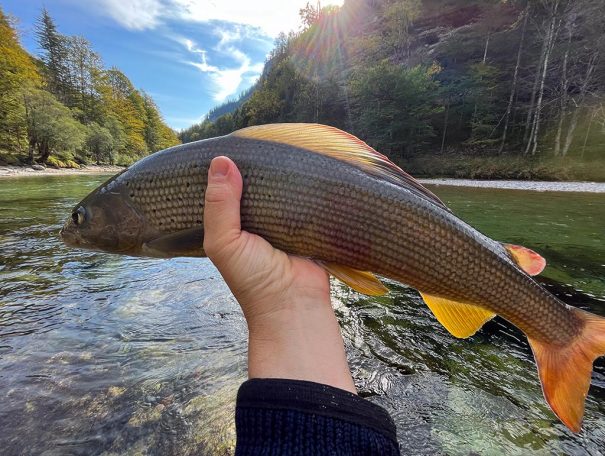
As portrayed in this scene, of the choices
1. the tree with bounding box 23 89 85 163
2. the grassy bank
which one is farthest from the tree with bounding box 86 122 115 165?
the grassy bank

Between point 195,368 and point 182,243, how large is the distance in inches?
88.3

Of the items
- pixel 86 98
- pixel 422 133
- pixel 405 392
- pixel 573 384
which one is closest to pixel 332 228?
pixel 573 384

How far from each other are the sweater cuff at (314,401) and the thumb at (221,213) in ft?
2.29

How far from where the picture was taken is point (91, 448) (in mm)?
2637

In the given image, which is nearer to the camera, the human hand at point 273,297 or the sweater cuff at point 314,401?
the sweater cuff at point 314,401

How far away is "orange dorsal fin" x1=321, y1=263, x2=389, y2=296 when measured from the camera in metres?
1.95

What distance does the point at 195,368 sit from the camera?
3689mm

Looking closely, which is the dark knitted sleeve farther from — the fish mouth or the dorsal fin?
the fish mouth

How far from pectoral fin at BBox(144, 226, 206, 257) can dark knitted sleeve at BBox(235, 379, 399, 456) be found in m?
1.00

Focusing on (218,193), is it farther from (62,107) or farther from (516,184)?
(62,107)

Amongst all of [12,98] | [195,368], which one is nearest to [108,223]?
A: [195,368]

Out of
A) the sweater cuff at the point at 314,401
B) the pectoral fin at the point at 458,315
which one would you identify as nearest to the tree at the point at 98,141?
the pectoral fin at the point at 458,315

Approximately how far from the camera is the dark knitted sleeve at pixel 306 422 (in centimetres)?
110

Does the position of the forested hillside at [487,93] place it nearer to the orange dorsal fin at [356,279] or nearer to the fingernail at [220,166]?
the orange dorsal fin at [356,279]
